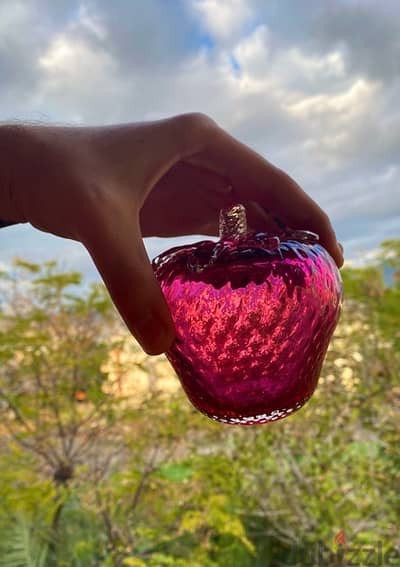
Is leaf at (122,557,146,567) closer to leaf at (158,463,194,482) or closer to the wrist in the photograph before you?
leaf at (158,463,194,482)

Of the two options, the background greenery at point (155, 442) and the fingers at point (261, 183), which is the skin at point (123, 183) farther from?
the background greenery at point (155, 442)

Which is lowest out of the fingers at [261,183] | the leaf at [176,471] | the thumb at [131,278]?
the leaf at [176,471]

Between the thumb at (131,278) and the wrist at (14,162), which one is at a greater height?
the wrist at (14,162)

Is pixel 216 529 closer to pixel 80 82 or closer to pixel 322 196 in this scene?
pixel 322 196

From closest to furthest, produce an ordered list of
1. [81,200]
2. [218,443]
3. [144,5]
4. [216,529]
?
[81,200] < [144,5] < [216,529] < [218,443]

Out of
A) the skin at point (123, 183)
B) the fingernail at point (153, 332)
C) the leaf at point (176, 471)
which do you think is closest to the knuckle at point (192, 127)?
the skin at point (123, 183)

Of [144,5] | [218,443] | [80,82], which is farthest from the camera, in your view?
[218,443]

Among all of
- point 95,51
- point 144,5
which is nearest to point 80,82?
point 95,51

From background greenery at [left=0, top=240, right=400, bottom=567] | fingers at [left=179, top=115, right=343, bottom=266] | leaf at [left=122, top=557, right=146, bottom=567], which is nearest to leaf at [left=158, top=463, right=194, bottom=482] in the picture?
background greenery at [left=0, top=240, right=400, bottom=567]
